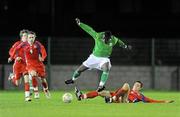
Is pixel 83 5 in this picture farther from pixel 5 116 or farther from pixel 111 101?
pixel 5 116

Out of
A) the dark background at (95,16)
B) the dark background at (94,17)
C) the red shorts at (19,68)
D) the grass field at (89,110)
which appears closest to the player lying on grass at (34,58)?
the red shorts at (19,68)

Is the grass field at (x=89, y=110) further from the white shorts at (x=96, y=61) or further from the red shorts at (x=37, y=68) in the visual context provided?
the red shorts at (x=37, y=68)

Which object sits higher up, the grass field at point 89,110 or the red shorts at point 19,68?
the red shorts at point 19,68

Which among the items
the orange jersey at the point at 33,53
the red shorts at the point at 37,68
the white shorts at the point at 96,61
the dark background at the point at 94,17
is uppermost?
the dark background at the point at 94,17

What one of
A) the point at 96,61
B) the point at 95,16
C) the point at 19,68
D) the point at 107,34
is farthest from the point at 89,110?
the point at 95,16

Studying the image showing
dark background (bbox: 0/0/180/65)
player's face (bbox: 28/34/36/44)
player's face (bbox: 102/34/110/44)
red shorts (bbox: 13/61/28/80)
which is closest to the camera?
player's face (bbox: 28/34/36/44)

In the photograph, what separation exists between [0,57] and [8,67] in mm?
587

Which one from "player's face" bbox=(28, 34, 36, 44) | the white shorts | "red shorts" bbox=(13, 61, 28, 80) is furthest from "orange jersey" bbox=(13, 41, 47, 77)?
"red shorts" bbox=(13, 61, 28, 80)

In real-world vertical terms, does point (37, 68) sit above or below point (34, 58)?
below

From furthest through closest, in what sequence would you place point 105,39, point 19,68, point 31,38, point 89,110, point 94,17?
point 94,17
point 19,68
point 105,39
point 31,38
point 89,110

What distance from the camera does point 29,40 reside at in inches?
892

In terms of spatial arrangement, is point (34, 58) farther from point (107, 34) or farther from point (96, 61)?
point (107, 34)

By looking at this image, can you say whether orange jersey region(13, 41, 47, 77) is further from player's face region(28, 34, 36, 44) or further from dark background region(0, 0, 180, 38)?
dark background region(0, 0, 180, 38)

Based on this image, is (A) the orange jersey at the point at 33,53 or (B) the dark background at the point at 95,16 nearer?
(A) the orange jersey at the point at 33,53
